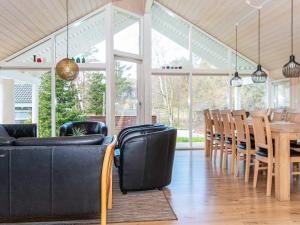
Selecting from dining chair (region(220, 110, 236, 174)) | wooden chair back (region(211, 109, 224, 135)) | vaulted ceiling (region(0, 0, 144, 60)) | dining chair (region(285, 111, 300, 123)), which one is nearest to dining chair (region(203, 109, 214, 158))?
wooden chair back (region(211, 109, 224, 135))

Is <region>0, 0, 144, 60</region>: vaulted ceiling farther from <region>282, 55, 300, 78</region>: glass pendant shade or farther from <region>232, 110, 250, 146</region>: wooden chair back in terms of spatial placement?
<region>282, 55, 300, 78</region>: glass pendant shade

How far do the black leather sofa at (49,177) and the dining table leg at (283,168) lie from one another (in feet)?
7.22

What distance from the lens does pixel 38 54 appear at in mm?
7262

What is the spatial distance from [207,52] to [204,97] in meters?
1.23

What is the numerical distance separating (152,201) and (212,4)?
4701mm

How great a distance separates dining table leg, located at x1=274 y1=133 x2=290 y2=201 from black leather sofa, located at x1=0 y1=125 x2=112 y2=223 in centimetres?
220

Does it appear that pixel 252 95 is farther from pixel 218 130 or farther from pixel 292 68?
pixel 292 68

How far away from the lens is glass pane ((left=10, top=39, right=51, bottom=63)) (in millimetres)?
7195

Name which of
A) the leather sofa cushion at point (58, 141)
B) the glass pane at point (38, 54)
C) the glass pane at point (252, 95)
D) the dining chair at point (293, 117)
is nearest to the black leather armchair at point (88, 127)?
the glass pane at point (38, 54)

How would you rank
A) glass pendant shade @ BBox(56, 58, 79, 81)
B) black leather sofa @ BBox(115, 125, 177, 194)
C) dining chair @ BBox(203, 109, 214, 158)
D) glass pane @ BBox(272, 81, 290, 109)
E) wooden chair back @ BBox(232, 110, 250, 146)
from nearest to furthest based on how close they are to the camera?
black leather sofa @ BBox(115, 125, 177, 194) → wooden chair back @ BBox(232, 110, 250, 146) → glass pendant shade @ BBox(56, 58, 79, 81) → dining chair @ BBox(203, 109, 214, 158) → glass pane @ BBox(272, 81, 290, 109)

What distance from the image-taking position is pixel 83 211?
106 inches

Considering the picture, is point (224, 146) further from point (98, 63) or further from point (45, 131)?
point (45, 131)

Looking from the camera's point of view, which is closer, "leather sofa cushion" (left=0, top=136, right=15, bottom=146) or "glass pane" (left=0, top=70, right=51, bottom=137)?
"leather sofa cushion" (left=0, top=136, right=15, bottom=146)

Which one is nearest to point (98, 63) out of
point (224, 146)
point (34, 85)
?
point (34, 85)
